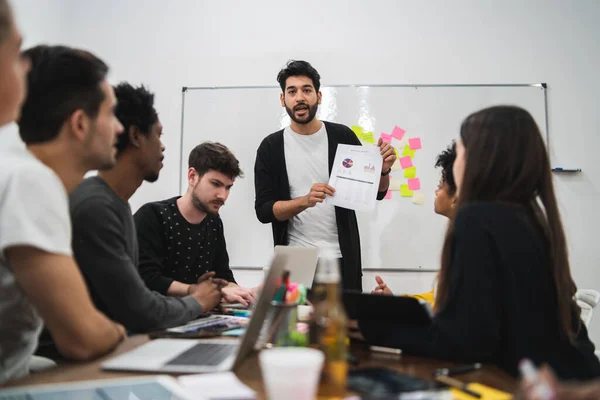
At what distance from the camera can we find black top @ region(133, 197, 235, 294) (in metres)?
1.95

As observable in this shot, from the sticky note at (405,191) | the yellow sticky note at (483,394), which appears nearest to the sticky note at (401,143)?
the sticky note at (405,191)

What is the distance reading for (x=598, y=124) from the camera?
3350mm

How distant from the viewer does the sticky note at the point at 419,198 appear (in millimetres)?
3342

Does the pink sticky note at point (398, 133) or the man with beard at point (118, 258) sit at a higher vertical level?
the pink sticky note at point (398, 133)

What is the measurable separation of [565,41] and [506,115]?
9.04 ft

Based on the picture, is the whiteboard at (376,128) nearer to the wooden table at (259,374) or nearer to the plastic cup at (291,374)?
the wooden table at (259,374)

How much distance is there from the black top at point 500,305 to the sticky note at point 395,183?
226 cm

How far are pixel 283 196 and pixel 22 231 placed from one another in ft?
6.02

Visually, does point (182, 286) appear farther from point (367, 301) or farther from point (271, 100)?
point (271, 100)

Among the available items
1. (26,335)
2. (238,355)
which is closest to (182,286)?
(26,335)

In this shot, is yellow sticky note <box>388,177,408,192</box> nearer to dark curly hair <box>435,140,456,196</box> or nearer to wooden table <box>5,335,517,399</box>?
dark curly hair <box>435,140,456,196</box>

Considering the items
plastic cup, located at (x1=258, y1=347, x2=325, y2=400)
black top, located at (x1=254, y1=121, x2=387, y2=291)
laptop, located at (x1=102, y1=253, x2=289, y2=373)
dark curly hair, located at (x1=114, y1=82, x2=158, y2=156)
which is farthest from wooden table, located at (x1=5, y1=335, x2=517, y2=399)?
black top, located at (x1=254, y1=121, x2=387, y2=291)

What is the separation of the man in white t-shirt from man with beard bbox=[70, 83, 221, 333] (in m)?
0.12

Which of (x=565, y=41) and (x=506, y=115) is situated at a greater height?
(x=565, y=41)
